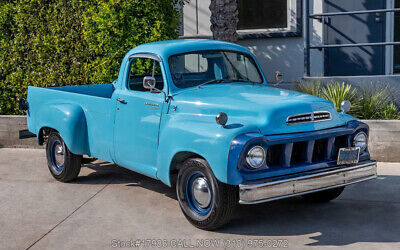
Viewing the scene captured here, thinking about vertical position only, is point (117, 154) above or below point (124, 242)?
above

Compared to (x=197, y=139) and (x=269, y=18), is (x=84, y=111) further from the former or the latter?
(x=269, y=18)

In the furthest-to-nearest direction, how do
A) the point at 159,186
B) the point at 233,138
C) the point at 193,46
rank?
1. the point at 159,186
2. the point at 193,46
3. the point at 233,138

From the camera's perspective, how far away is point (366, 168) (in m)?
5.59

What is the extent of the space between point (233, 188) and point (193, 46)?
6.71 feet

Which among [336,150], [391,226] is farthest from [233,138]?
[391,226]

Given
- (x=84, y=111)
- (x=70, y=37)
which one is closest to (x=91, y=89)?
(x=84, y=111)

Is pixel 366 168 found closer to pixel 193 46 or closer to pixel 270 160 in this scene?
pixel 270 160

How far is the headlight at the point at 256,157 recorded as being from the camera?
16.2 ft

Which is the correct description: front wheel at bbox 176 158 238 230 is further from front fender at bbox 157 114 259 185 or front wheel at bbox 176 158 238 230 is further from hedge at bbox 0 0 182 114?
hedge at bbox 0 0 182 114

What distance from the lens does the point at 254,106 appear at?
5.34m

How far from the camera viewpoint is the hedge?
9.30 m

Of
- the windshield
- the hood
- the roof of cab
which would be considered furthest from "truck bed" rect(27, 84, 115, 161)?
the hood

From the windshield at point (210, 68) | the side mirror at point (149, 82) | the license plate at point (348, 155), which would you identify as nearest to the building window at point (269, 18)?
the windshield at point (210, 68)

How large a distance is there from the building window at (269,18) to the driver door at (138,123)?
6001 millimetres
